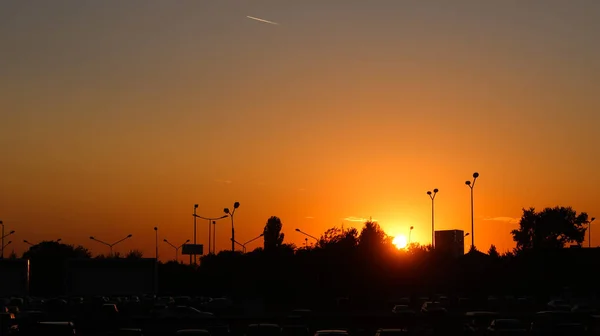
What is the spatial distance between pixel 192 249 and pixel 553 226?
7679 centimetres

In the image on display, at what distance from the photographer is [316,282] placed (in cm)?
9175

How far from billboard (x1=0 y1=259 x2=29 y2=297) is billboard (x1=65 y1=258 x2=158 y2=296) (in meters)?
3.43

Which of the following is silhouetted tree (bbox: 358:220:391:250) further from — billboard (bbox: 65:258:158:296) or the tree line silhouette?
billboard (bbox: 65:258:158:296)

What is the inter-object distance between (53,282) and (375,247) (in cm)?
6941

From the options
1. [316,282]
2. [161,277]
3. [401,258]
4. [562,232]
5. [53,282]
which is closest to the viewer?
[316,282]

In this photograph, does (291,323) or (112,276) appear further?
(112,276)

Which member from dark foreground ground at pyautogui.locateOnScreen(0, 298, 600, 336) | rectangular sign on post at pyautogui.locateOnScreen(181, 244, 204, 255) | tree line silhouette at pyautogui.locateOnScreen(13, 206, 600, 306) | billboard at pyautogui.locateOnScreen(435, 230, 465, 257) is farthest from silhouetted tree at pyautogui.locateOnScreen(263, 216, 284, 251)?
dark foreground ground at pyautogui.locateOnScreen(0, 298, 600, 336)

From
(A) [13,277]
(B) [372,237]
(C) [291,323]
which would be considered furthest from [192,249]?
(C) [291,323]

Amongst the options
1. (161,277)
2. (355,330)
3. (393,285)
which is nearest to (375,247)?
(393,285)

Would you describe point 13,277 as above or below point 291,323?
above

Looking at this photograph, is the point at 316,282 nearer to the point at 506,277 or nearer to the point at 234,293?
the point at 234,293

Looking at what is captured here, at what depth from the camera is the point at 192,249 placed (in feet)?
521

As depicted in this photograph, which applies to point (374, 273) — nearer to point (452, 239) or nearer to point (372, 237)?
point (372, 237)

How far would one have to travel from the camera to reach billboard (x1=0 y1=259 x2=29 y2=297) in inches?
2527
